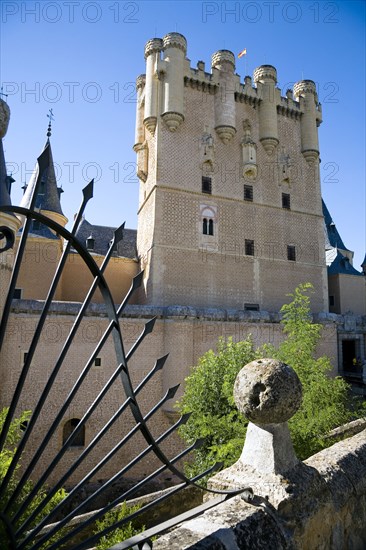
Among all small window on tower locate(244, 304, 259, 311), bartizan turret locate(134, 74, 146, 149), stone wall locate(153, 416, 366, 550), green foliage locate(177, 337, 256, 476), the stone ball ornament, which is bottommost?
green foliage locate(177, 337, 256, 476)

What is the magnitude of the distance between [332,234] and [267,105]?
1183cm

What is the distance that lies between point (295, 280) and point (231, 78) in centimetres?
1273

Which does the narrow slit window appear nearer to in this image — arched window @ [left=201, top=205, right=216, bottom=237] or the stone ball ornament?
arched window @ [left=201, top=205, right=216, bottom=237]

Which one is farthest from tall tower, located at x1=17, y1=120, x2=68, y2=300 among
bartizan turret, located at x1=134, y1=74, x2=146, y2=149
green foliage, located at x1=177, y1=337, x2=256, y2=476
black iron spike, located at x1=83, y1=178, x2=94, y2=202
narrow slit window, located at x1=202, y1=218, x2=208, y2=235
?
black iron spike, located at x1=83, y1=178, x2=94, y2=202

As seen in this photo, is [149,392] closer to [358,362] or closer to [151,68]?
[358,362]

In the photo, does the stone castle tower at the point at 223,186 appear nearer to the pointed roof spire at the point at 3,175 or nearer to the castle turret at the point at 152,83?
the castle turret at the point at 152,83

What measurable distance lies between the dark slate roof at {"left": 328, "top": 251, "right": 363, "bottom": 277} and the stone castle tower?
123 inches

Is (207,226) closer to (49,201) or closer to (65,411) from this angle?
(49,201)

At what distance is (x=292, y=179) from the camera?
24.9 m

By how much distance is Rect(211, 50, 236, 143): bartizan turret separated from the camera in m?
22.9

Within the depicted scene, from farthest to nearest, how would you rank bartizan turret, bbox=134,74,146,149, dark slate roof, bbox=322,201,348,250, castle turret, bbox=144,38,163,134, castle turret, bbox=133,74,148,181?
dark slate roof, bbox=322,201,348,250 → bartizan turret, bbox=134,74,146,149 → castle turret, bbox=133,74,148,181 → castle turret, bbox=144,38,163,134

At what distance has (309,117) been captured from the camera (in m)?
25.9

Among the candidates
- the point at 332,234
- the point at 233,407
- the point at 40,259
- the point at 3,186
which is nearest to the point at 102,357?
the point at 233,407

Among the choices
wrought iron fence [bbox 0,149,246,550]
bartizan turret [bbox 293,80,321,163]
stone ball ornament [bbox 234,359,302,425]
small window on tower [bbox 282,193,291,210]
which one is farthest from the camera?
bartizan turret [bbox 293,80,321,163]
